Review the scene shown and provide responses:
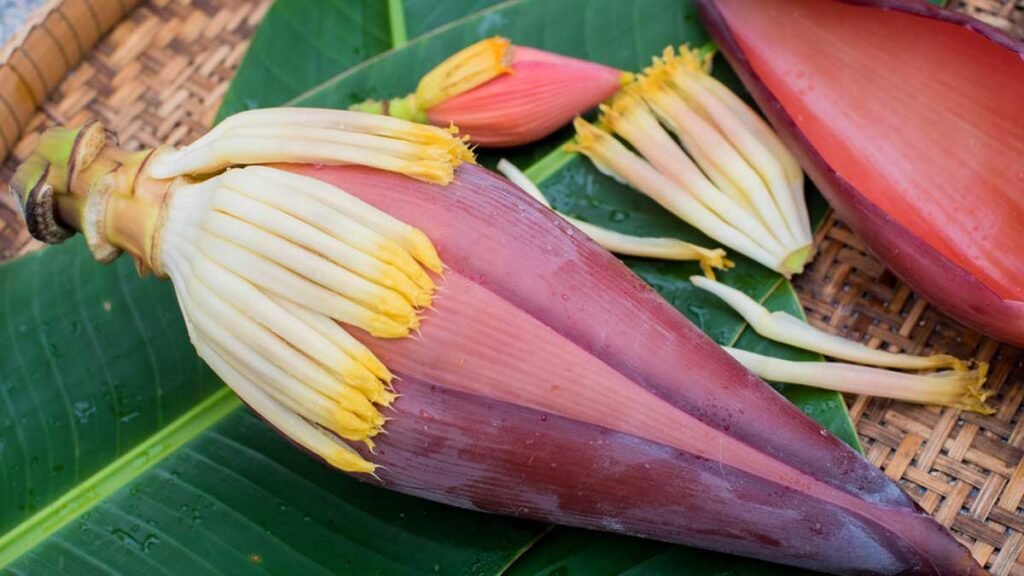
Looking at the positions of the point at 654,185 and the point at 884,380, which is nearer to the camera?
the point at 884,380

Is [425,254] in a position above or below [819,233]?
below

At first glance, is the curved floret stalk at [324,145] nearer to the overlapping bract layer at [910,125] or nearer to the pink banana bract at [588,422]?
the pink banana bract at [588,422]

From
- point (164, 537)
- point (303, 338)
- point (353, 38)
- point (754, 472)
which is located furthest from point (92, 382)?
point (754, 472)

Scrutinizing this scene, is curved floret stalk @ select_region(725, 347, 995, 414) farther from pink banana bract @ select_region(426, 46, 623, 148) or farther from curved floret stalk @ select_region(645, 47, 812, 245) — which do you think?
pink banana bract @ select_region(426, 46, 623, 148)

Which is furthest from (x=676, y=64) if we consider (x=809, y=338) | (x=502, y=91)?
(x=809, y=338)

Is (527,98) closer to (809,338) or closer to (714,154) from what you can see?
(714,154)

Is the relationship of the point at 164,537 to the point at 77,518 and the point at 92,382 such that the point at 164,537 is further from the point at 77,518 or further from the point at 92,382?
the point at 92,382
